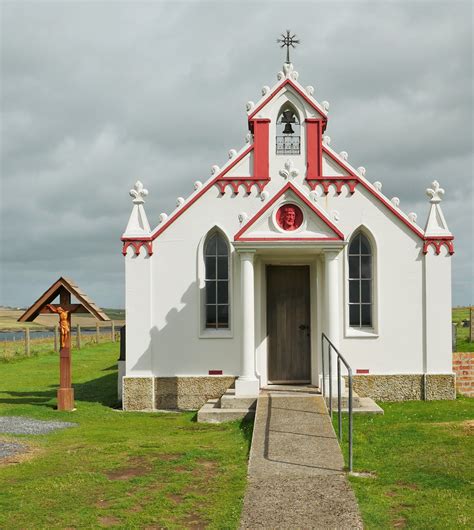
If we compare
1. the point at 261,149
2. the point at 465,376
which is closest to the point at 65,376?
the point at 261,149

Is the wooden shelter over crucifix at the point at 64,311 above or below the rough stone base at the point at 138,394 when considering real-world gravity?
above

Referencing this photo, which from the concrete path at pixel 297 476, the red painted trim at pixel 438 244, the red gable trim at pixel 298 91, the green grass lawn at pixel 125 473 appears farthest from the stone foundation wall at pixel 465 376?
the red gable trim at pixel 298 91

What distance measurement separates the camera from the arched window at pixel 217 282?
15.2m

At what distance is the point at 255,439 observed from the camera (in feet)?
32.4

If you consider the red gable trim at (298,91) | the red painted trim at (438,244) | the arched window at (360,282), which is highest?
the red gable trim at (298,91)

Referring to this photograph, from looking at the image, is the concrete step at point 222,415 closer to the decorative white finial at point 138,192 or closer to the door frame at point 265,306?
the door frame at point 265,306

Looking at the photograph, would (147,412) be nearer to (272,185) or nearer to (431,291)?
(272,185)

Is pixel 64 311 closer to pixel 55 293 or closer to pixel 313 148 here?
pixel 55 293

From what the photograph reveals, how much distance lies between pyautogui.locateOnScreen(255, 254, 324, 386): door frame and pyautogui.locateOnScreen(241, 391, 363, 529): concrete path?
3.04m

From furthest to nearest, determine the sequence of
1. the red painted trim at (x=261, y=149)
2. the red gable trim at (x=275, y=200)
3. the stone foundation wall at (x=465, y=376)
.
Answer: the stone foundation wall at (x=465, y=376)
the red painted trim at (x=261, y=149)
the red gable trim at (x=275, y=200)

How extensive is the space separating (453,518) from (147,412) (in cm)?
905

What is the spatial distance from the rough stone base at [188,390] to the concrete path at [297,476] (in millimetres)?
2976

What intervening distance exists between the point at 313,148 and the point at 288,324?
427cm

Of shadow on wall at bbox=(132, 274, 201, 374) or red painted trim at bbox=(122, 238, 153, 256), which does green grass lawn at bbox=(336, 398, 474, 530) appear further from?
red painted trim at bbox=(122, 238, 153, 256)
